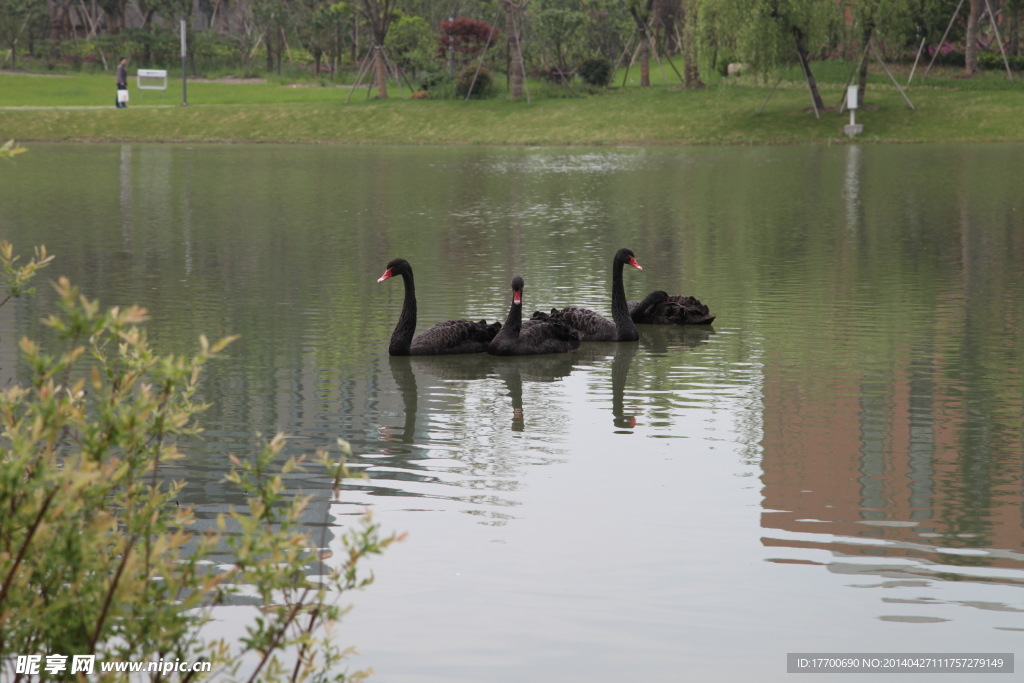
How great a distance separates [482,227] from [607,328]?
1010 centimetres

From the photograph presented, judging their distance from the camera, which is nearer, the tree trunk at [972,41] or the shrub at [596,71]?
the tree trunk at [972,41]

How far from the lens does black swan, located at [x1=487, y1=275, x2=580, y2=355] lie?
1119cm

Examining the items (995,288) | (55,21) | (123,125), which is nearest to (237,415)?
(995,288)

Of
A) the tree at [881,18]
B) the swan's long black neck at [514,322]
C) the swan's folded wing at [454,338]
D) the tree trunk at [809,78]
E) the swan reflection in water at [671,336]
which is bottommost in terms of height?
the swan reflection in water at [671,336]

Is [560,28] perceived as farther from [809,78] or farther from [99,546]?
[99,546]

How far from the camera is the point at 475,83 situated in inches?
2130

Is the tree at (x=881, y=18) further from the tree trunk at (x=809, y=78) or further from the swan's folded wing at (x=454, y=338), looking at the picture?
the swan's folded wing at (x=454, y=338)

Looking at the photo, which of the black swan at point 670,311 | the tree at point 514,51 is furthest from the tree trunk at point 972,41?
the black swan at point 670,311

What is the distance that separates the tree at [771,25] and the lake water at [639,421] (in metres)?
21.9

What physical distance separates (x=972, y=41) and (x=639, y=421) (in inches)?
1900

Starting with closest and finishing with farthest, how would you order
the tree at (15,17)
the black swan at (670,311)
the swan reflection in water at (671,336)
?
the swan reflection in water at (671,336) → the black swan at (670,311) → the tree at (15,17)

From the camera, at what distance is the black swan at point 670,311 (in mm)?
12703

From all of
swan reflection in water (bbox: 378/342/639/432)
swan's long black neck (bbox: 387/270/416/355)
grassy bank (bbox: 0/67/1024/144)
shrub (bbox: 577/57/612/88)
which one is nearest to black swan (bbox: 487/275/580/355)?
swan reflection in water (bbox: 378/342/639/432)

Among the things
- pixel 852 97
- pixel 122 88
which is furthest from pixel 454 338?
pixel 122 88
